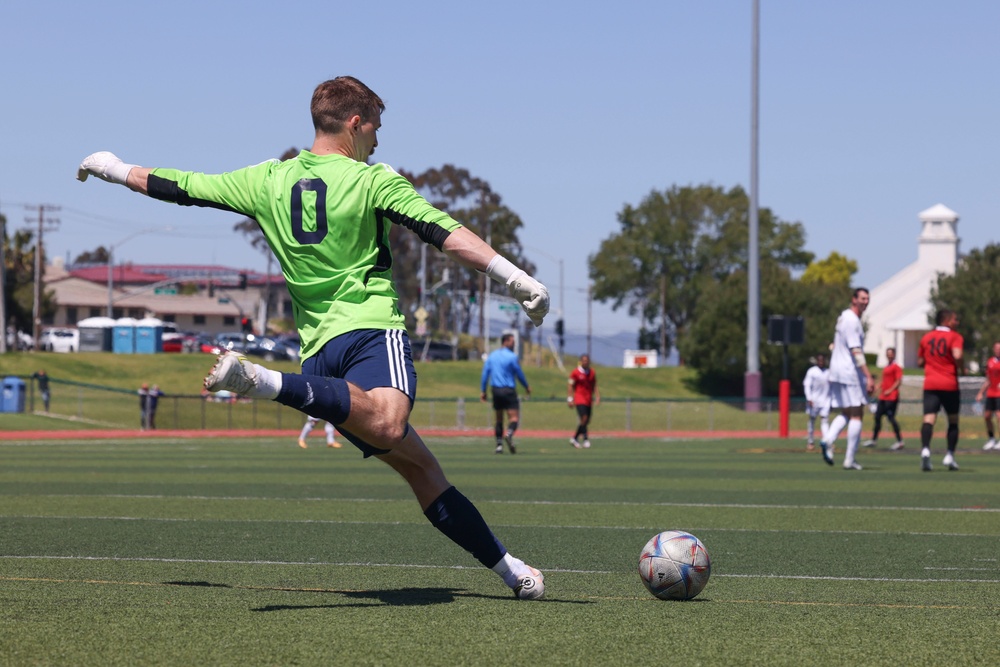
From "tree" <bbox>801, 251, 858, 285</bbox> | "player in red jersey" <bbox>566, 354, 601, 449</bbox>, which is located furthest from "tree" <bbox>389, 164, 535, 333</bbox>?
"player in red jersey" <bbox>566, 354, 601, 449</bbox>

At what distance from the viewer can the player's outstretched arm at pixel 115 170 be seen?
5.73 metres

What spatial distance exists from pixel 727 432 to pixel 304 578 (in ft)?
110

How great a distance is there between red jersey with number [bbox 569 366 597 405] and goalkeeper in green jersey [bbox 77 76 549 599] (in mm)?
21400

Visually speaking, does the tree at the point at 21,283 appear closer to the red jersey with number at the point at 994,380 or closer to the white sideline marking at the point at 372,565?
the red jersey with number at the point at 994,380

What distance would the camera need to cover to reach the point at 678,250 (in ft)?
322

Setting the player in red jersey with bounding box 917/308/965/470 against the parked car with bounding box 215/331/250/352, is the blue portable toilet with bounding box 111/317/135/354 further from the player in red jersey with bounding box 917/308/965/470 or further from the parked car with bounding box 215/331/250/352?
the player in red jersey with bounding box 917/308/965/470

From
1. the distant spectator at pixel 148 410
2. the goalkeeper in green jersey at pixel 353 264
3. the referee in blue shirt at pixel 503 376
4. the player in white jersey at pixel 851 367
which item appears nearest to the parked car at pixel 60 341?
the distant spectator at pixel 148 410

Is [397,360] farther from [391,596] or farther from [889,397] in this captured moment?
[889,397]

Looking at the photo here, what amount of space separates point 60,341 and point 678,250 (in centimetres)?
4281

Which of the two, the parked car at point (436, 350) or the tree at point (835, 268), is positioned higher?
the tree at point (835, 268)

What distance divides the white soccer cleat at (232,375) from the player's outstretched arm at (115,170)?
1312 millimetres

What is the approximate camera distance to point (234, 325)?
378 ft

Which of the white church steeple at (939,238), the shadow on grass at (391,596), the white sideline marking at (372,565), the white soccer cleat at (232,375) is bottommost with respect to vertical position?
the white sideline marking at (372,565)

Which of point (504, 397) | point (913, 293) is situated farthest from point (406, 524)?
point (913, 293)
